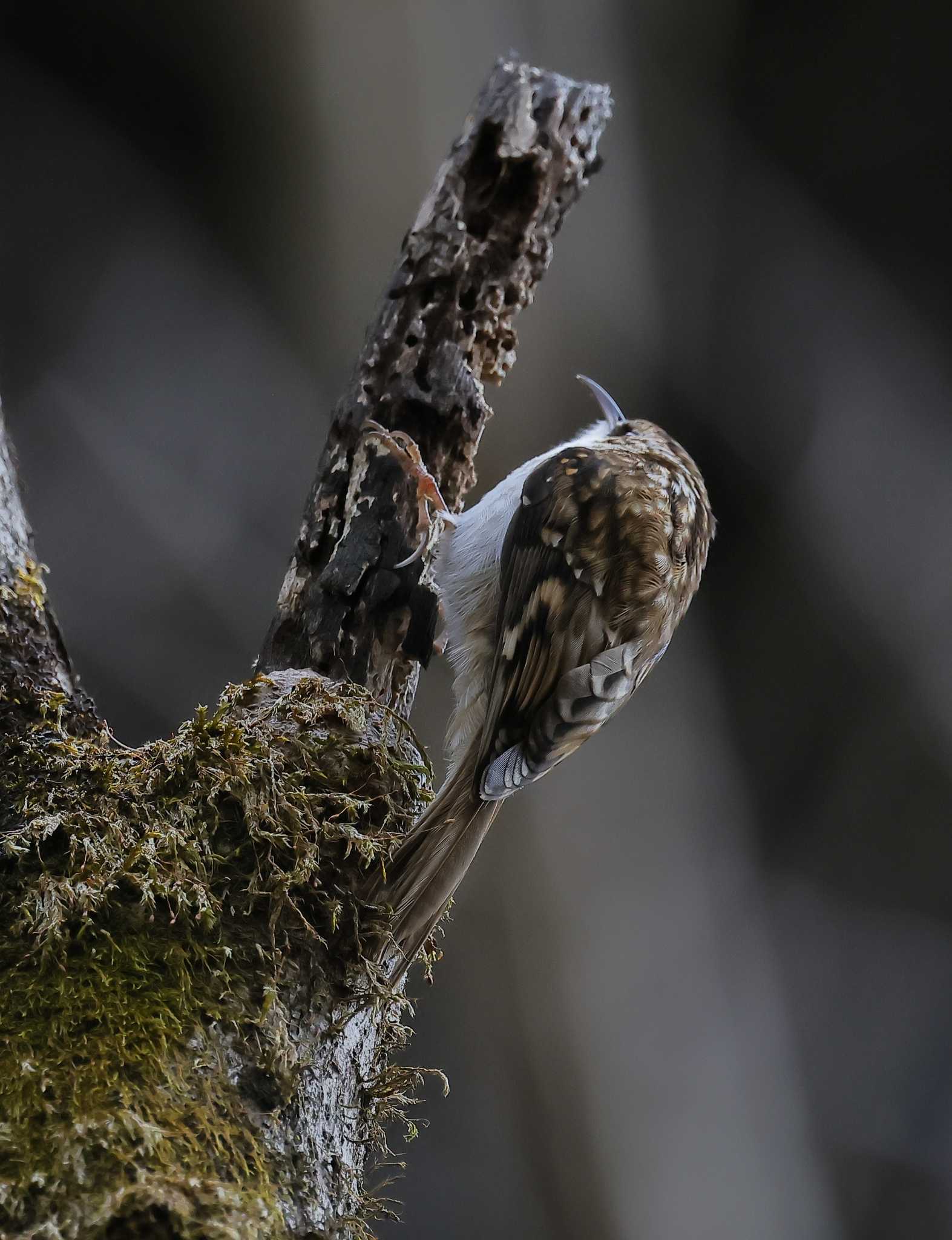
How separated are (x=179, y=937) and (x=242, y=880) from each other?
3.1 inches

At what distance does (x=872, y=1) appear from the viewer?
2.37 m

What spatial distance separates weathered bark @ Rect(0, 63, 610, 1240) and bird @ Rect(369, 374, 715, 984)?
10 cm

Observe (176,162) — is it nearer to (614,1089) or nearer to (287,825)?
(287,825)

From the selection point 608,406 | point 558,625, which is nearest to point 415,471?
point 558,625

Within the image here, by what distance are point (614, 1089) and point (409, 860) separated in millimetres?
2039

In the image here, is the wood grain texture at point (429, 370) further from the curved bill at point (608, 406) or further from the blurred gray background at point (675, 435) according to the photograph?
the blurred gray background at point (675, 435)

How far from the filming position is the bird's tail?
3.23 feet

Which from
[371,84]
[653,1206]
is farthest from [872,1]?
[653,1206]

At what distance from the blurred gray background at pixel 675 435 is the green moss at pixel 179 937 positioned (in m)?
1.44

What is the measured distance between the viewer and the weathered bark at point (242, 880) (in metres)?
0.69

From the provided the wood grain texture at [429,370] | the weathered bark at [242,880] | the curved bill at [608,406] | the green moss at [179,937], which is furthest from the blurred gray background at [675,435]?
the green moss at [179,937]

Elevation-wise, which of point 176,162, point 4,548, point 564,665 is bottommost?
point 4,548

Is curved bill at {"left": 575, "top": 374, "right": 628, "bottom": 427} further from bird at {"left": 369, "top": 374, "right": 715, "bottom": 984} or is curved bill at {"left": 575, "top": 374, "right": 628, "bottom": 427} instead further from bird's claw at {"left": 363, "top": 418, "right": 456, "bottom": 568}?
bird's claw at {"left": 363, "top": 418, "right": 456, "bottom": 568}

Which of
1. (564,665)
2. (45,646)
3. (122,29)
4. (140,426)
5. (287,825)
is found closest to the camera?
(287,825)
